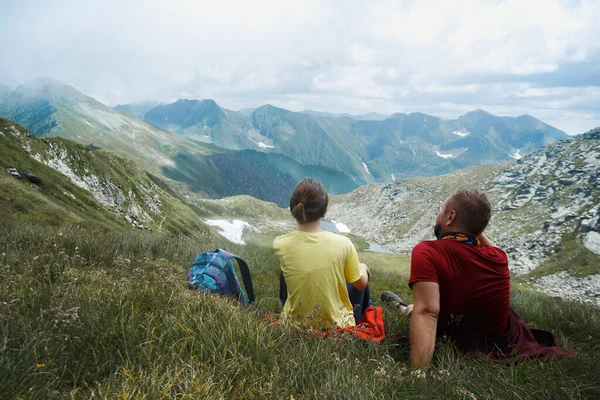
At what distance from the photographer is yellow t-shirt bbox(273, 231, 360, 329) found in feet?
14.4

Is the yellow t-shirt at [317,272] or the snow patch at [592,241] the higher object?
the yellow t-shirt at [317,272]

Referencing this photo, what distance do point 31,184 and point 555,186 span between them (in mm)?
159737

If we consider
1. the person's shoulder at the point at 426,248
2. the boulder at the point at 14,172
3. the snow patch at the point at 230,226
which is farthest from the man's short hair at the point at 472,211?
the snow patch at the point at 230,226

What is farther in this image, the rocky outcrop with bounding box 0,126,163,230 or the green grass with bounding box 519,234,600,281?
the green grass with bounding box 519,234,600,281

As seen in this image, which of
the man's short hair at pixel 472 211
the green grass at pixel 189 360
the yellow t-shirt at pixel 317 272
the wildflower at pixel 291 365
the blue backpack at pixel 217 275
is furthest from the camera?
the blue backpack at pixel 217 275

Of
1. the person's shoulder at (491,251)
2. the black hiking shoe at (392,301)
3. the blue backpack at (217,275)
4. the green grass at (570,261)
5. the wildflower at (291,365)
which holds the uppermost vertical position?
the person's shoulder at (491,251)

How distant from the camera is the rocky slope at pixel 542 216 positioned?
84.7 m

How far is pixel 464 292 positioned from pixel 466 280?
0.13 metres

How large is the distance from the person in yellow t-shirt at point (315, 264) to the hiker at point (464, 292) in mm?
984

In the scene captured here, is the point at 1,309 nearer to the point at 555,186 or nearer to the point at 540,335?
the point at 540,335

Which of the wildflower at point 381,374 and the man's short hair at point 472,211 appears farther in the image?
the man's short hair at point 472,211

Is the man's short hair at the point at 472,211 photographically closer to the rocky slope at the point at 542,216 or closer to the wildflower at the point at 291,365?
the wildflower at the point at 291,365

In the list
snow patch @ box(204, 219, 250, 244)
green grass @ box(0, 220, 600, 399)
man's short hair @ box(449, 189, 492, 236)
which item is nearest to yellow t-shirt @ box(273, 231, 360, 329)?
green grass @ box(0, 220, 600, 399)

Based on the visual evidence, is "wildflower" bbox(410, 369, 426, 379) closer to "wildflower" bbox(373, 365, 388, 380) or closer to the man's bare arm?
"wildflower" bbox(373, 365, 388, 380)
